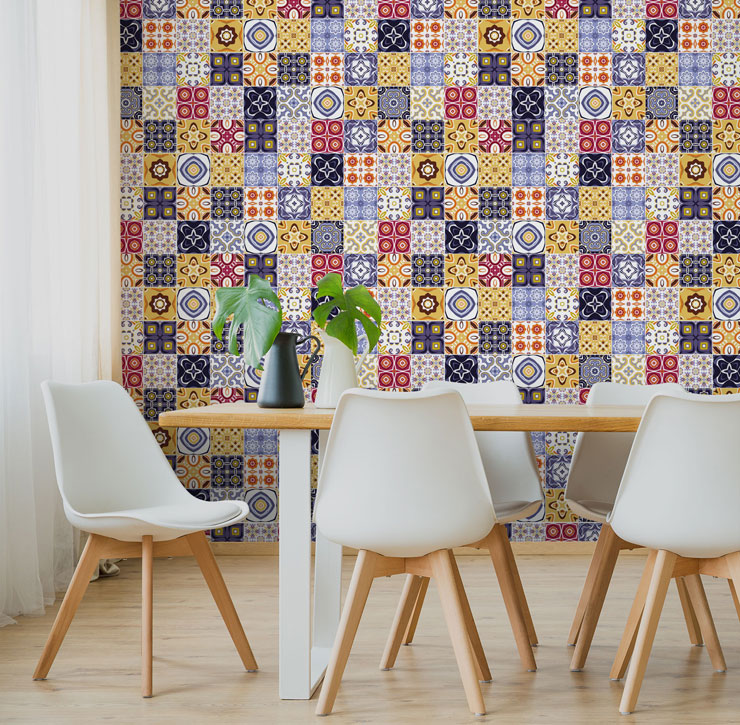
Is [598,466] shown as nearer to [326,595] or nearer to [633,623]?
[633,623]

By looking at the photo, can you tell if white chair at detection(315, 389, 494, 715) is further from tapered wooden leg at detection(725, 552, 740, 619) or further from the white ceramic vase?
tapered wooden leg at detection(725, 552, 740, 619)

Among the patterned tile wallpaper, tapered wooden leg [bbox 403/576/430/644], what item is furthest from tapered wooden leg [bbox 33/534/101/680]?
the patterned tile wallpaper

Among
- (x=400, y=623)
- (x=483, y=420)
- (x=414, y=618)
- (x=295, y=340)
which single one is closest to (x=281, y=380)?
(x=295, y=340)

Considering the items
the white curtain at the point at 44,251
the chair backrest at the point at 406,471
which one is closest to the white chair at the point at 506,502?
the chair backrest at the point at 406,471

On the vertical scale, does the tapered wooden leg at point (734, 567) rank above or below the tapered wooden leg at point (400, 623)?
above

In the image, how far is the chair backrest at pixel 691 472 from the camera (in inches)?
71.8

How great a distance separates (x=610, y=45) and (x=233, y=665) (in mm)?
3242

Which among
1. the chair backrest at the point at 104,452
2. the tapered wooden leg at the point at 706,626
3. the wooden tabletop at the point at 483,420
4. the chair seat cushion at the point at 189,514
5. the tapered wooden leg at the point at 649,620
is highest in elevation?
the wooden tabletop at the point at 483,420

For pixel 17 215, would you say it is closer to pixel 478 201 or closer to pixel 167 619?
pixel 167 619

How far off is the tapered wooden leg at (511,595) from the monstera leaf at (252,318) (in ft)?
2.68

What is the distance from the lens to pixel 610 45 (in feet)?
12.7

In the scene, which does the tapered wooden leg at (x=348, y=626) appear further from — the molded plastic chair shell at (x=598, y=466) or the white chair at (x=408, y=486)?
the molded plastic chair shell at (x=598, y=466)

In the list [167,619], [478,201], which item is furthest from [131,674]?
[478,201]

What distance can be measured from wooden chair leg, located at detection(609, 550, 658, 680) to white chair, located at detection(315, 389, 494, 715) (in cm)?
45
